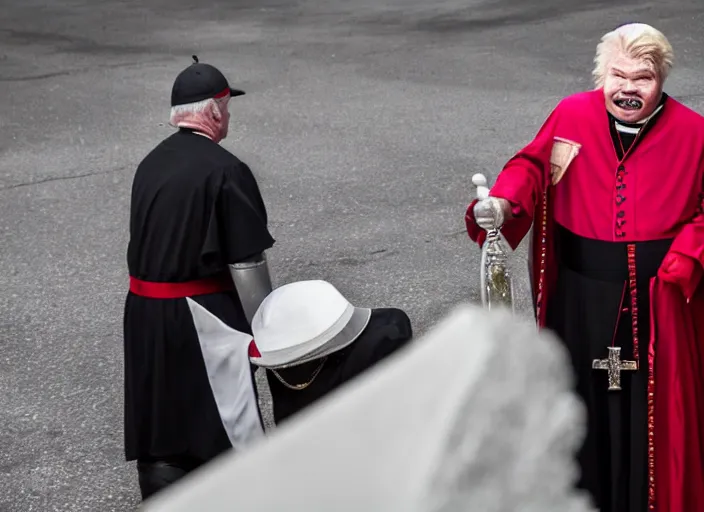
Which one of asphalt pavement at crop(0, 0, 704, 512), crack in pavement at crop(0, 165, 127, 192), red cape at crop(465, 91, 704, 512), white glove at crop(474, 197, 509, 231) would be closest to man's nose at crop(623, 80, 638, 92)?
red cape at crop(465, 91, 704, 512)

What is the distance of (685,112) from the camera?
3.56 metres

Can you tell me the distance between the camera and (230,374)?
369 cm

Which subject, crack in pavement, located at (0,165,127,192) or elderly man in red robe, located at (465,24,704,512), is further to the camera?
crack in pavement, located at (0,165,127,192)

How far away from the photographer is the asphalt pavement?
5703 mm

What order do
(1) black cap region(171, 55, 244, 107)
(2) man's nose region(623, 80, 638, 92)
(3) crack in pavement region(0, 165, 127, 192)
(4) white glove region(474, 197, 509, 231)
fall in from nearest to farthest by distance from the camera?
(4) white glove region(474, 197, 509, 231), (2) man's nose region(623, 80, 638, 92), (1) black cap region(171, 55, 244, 107), (3) crack in pavement region(0, 165, 127, 192)

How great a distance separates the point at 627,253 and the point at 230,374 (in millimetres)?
1280

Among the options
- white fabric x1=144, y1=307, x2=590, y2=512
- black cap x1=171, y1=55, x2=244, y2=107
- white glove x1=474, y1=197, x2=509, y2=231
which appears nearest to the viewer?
white fabric x1=144, y1=307, x2=590, y2=512

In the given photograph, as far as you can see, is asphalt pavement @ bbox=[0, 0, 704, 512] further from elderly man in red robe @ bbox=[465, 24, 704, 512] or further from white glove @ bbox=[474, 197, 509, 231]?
white glove @ bbox=[474, 197, 509, 231]

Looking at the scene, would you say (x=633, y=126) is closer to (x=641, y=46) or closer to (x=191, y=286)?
(x=641, y=46)

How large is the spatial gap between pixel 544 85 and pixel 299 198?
3.51 meters

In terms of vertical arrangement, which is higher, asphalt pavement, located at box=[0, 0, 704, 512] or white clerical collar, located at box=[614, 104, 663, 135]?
white clerical collar, located at box=[614, 104, 663, 135]

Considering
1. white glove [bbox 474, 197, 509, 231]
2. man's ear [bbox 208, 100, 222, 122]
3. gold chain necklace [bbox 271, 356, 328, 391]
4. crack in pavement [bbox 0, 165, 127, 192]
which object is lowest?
crack in pavement [bbox 0, 165, 127, 192]

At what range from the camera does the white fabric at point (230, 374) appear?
12.0 ft

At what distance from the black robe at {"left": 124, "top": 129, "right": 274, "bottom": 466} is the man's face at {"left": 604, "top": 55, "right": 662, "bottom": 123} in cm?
113
